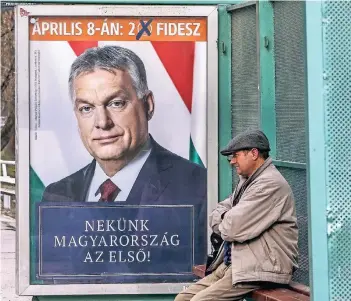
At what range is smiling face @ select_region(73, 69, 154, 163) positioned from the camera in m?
8.01

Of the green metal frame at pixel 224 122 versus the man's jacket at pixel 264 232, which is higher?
the green metal frame at pixel 224 122

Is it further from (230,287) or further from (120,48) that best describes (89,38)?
(230,287)

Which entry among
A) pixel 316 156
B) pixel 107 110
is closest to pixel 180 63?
pixel 107 110

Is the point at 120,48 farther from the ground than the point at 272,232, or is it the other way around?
the point at 120,48

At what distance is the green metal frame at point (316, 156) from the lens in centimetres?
561

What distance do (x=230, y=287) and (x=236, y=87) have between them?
217cm

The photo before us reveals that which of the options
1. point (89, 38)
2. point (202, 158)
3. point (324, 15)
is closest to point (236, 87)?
point (202, 158)

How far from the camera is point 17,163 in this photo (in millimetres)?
7980

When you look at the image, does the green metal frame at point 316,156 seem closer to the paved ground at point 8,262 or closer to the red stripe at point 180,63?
Result: the red stripe at point 180,63

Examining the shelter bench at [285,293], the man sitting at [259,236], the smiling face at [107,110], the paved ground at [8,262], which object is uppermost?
the smiling face at [107,110]

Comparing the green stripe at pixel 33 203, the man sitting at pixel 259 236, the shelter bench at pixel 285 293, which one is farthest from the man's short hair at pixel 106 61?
the shelter bench at pixel 285 293

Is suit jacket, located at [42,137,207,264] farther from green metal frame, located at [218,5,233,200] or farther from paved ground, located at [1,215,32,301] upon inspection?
paved ground, located at [1,215,32,301]

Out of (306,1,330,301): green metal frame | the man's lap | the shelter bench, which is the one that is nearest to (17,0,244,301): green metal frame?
the man's lap

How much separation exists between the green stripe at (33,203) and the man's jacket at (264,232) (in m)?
2.11
